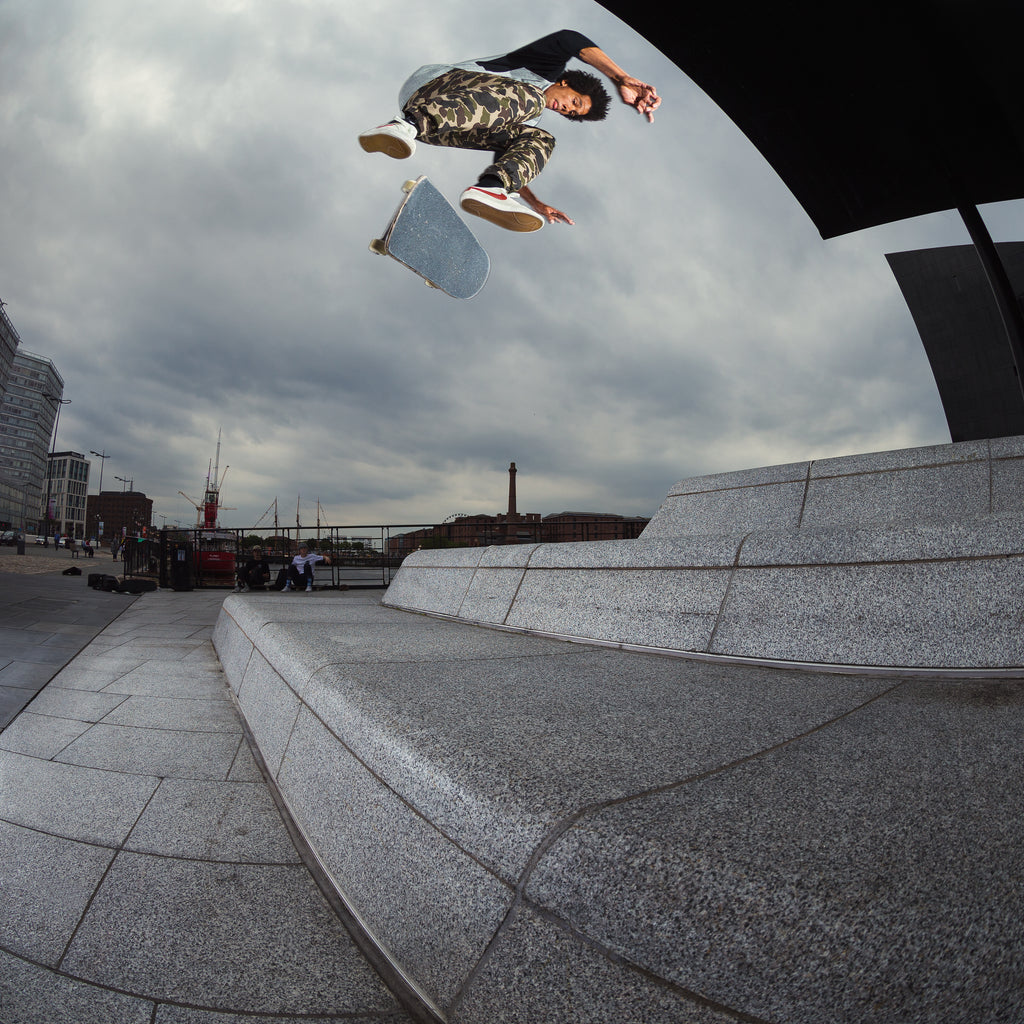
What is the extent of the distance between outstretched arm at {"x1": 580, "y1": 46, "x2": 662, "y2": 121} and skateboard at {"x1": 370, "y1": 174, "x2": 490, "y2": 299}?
6.43 ft

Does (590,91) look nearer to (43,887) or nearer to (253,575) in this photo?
(43,887)

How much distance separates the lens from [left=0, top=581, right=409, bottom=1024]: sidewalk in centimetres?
159

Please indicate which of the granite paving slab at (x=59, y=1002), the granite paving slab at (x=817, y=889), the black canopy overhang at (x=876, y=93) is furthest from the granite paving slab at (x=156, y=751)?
the black canopy overhang at (x=876, y=93)

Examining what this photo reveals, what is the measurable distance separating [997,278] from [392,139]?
879 cm

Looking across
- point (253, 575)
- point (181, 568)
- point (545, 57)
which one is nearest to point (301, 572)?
point (253, 575)

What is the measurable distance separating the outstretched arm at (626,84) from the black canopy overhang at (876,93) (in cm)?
174

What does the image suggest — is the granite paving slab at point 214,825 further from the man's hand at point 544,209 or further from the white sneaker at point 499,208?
the man's hand at point 544,209

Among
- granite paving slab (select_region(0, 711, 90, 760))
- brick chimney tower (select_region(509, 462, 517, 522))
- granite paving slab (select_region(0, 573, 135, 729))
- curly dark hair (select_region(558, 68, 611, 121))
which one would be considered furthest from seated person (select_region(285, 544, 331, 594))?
brick chimney tower (select_region(509, 462, 517, 522))

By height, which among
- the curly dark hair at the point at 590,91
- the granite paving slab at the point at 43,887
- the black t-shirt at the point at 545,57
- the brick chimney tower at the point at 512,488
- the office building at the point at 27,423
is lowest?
the granite paving slab at the point at 43,887

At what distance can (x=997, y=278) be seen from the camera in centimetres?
827

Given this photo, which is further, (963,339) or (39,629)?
(963,339)

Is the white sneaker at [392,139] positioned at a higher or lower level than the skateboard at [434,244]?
higher

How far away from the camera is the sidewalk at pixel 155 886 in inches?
62.6

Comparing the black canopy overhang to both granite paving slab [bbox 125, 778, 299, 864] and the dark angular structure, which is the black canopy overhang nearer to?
the dark angular structure
